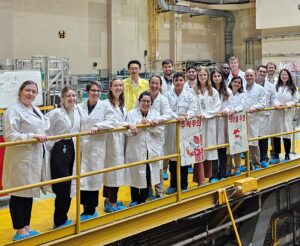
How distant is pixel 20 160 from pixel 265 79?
4.66 metres

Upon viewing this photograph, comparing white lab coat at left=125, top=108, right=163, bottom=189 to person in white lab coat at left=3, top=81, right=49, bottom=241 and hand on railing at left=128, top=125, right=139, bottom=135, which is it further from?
person in white lab coat at left=3, top=81, right=49, bottom=241

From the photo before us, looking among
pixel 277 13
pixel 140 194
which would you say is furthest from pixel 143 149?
pixel 277 13

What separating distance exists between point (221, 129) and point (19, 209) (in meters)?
3.04

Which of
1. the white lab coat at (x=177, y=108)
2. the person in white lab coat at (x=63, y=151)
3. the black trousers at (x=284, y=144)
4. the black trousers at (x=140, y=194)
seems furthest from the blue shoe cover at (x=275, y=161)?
the person in white lab coat at (x=63, y=151)

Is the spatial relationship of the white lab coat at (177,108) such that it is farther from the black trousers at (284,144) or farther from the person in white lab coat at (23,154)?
the black trousers at (284,144)

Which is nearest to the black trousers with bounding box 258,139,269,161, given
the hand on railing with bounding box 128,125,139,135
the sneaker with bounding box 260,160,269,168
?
the sneaker with bounding box 260,160,269,168

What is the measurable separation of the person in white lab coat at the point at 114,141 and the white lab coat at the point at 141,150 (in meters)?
0.08

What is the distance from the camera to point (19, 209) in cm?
376

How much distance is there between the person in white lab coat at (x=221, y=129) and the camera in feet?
18.7

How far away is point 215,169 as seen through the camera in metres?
5.75

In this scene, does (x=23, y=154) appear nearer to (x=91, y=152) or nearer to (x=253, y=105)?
(x=91, y=152)

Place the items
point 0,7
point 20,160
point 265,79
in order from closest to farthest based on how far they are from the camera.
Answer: point 20,160
point 265,79
point 0,7

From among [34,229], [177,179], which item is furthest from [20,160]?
[177,179]

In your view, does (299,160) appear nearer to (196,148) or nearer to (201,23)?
(196,148)
